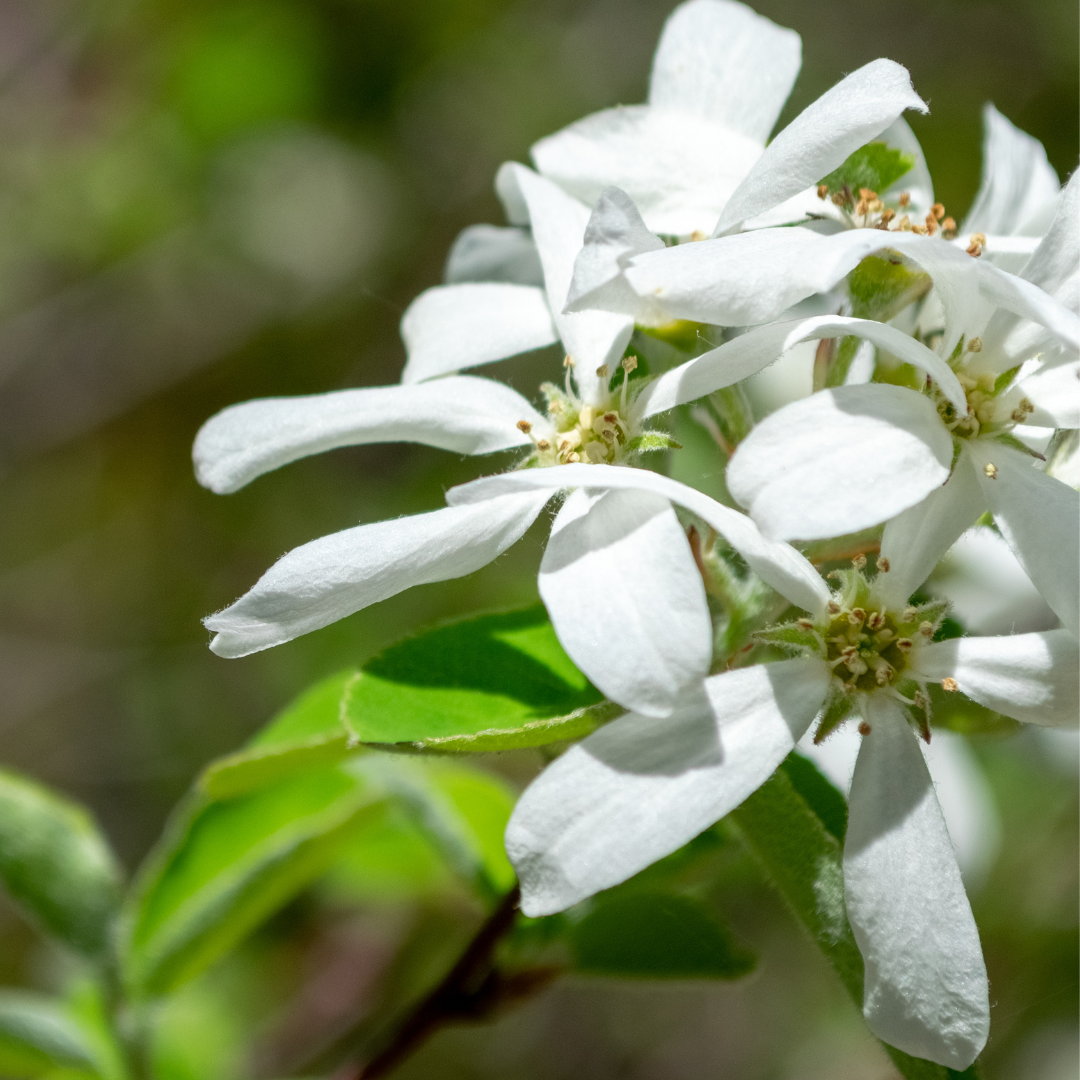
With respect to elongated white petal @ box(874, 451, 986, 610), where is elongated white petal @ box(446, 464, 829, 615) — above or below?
above

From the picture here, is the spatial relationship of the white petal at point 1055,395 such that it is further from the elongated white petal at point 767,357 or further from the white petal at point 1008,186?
the white petal at point 1008,186

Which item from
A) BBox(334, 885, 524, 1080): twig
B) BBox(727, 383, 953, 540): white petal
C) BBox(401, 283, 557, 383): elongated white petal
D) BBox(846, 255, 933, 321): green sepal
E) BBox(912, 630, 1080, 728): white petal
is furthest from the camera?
BBox(334, 885, 524, 1080): twig

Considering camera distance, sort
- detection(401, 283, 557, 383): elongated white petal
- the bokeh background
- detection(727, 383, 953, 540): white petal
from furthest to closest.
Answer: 1. the bokeh background
2. detection(401, 283, 557, 383): elongated white petal
3. detection(727, 383, 953, 540): white petal

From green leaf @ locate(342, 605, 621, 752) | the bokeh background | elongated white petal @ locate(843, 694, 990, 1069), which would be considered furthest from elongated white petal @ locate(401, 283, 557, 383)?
the bokeh background

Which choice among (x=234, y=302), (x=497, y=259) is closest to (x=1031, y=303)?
(x=497, y=259)

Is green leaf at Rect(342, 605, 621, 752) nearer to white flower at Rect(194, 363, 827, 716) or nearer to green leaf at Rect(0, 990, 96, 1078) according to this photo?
white flower at Rect(194, 363, 827, 716)

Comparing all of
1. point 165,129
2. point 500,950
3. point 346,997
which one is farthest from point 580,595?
point 165,129

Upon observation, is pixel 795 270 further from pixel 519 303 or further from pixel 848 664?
pixel 519 303
